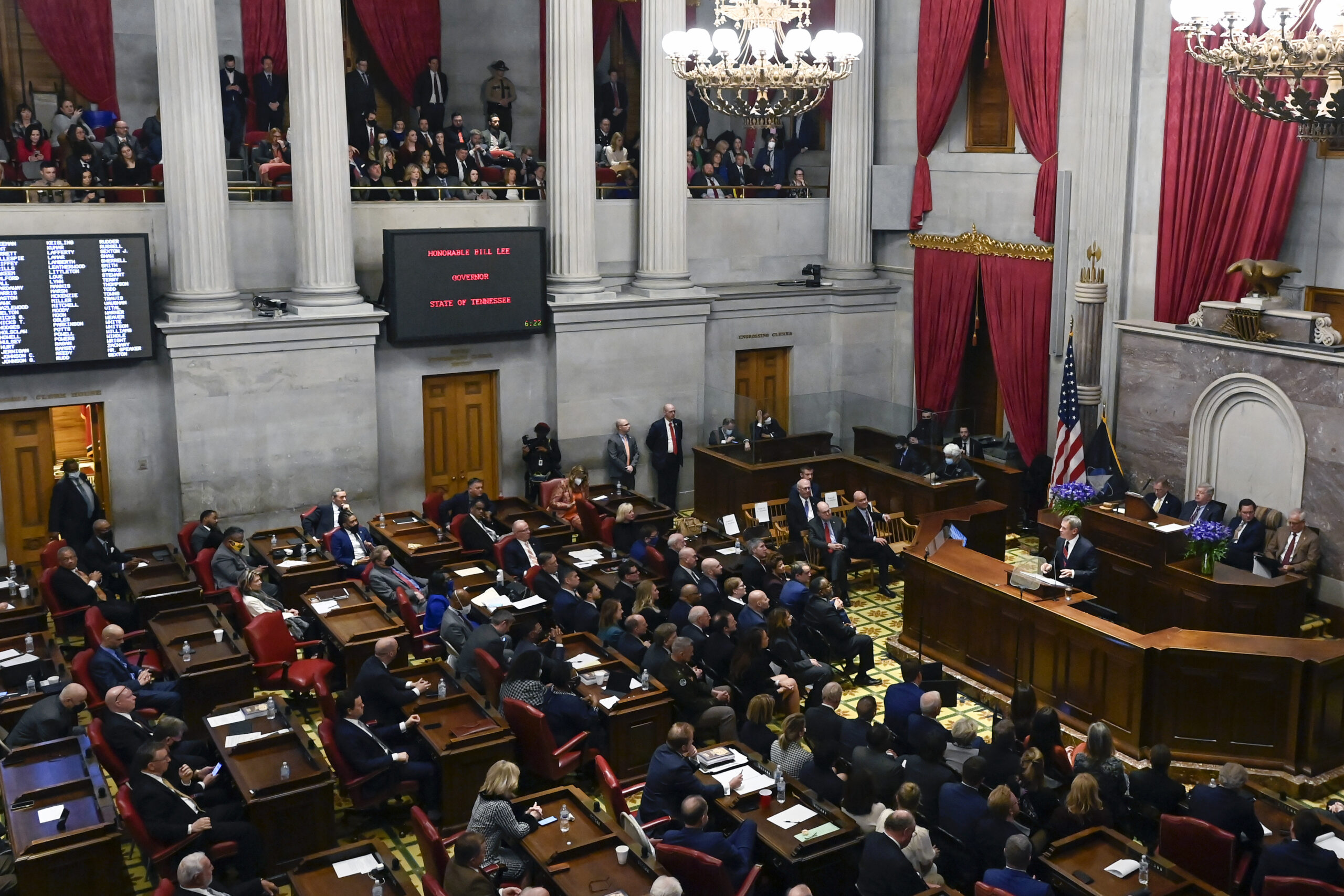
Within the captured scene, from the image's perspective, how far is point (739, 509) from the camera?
15500mm

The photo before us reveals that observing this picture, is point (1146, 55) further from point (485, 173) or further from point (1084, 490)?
point (485, 173)

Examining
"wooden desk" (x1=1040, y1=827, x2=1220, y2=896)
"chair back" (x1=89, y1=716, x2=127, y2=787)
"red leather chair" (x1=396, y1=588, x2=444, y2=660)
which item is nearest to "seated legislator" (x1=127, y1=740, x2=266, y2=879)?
"chair back" (x1=89, y1=716, x2=127, y2=787)

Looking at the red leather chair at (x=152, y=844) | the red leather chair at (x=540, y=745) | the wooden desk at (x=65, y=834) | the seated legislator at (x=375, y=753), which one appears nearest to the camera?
the wooden desk at (x=65, y=834)

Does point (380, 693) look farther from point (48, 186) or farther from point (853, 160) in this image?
point (853, 160)

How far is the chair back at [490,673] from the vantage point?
31.1 feet

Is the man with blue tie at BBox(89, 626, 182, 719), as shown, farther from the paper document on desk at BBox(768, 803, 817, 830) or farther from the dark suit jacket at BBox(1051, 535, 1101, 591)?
the dark suit jacket at BBox(1051, 535, 1101, 591)

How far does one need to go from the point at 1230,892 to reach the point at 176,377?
36.1 feet

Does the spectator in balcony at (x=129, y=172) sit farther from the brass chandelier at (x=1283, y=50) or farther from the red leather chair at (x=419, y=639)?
the brass chandelier at (x=1283, y=50)

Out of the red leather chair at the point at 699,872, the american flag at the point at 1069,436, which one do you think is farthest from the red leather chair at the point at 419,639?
the american flag at the point at 1069,436

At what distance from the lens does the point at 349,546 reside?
12.6 metres

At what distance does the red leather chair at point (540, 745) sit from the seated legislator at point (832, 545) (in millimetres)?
4581

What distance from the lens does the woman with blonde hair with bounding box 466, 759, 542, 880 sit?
7.32 metres

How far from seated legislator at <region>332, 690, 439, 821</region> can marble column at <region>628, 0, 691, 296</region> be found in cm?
884

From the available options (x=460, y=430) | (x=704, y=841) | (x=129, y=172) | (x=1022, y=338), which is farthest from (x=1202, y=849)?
(x=129, y=172)
